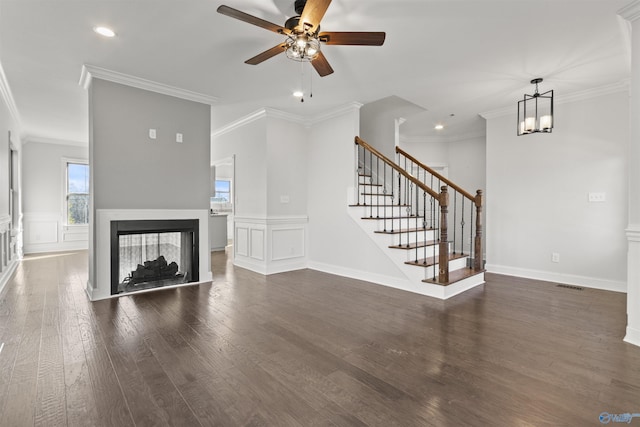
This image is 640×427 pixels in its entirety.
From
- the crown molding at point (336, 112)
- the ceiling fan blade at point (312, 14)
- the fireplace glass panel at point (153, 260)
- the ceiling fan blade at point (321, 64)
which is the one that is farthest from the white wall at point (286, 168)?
the ceiling fan blade at point (312, 14)

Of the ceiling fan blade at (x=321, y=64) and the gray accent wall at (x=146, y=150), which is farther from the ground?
the ceiling fan blade at (x=321, y=64)

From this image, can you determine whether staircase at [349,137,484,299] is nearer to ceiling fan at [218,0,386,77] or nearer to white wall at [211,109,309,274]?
white wall at [211,109,309,274]

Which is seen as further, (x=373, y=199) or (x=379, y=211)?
(x=373, y=199)

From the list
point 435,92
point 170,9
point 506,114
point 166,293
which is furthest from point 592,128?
point 166,293

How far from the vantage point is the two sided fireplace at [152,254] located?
3.79 meters

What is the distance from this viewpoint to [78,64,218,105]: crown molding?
11.6 feet

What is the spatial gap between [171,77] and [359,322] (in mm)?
3613

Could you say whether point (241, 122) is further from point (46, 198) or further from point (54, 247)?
point (54, 247)

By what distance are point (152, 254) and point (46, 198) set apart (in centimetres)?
532

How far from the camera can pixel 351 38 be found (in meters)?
2.36

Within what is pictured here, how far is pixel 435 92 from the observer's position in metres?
4.29

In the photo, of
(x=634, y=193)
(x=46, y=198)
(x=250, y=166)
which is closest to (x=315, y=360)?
(x=634, y=193)

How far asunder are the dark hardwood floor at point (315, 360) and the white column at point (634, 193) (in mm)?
234

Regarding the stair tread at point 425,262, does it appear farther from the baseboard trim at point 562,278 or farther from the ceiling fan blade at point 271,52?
the ceiling fan blade at point 271,52
